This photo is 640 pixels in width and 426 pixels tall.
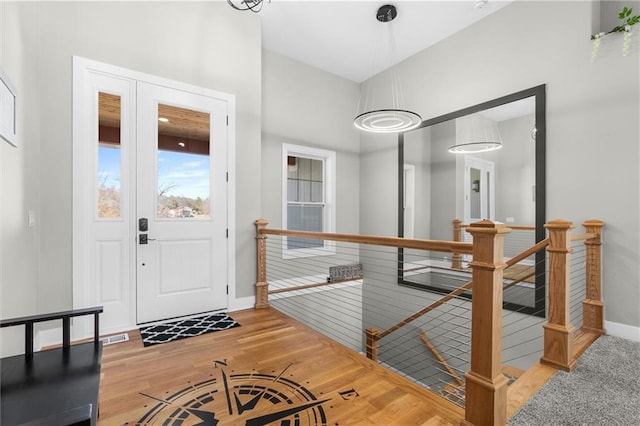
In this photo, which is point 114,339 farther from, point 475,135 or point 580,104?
point 580,104

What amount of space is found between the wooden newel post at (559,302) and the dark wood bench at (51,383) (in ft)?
9.33

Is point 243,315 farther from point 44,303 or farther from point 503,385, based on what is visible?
point 503,385

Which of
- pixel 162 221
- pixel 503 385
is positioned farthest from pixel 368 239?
pixel 162 221

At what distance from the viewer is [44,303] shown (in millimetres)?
2635

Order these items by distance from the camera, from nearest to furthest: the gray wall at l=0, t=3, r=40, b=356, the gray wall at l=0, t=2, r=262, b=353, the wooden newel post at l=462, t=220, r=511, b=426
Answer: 1. the wooden newel post at l=462, t=220, r=511, b=426
2. the gray wall at l=0, t=3, r=40, b=356
3. the gray wall at l=0, t=2, r=262, b=353

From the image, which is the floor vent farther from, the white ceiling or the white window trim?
the white ceiling

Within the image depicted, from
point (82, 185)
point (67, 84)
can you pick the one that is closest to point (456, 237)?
point (82, 185)

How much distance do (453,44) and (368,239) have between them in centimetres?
357

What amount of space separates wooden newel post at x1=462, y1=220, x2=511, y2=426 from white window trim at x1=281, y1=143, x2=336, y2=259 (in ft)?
11.2

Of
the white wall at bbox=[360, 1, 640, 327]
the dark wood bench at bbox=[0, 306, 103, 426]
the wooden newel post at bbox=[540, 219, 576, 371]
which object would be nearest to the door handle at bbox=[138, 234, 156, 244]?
the dark wood bench at bbox=[0, 306, 103, 426]

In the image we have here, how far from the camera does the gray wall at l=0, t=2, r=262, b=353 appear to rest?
2135 millimetres

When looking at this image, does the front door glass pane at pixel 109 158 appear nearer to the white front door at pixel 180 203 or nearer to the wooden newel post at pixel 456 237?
the white front door at pixel 180 203

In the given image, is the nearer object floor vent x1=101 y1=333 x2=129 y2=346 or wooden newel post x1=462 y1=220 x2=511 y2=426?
wooden newel post x1=462 y1=220 x2=511 y2=426

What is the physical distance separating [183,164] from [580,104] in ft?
14.0
